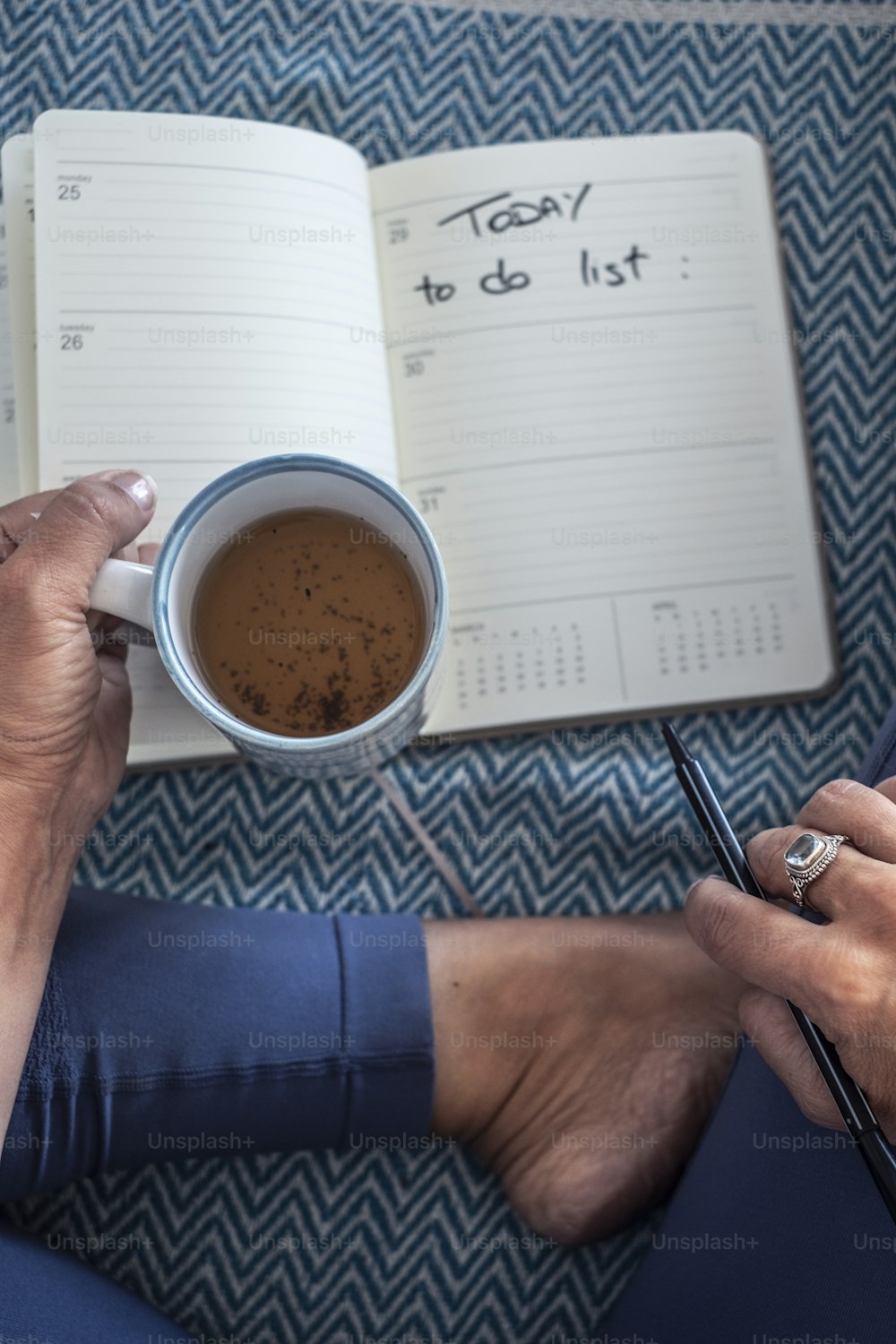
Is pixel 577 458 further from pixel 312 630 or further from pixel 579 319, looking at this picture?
pixel 312 630

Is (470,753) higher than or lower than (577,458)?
lower

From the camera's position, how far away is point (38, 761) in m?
0.52

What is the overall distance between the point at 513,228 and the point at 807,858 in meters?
0.46

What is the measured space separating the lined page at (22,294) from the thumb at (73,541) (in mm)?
170

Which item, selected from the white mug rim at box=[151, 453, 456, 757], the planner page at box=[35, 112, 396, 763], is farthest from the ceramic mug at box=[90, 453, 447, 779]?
the planner page at box=[35, 112, 396, 763]

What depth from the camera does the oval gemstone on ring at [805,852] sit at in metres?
0.45

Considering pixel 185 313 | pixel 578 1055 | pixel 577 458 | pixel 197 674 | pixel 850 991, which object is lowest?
pixel 578 1055

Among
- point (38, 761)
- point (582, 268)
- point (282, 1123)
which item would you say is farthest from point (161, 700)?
point (582, 268)

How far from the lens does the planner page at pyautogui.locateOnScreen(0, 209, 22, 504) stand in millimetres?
655

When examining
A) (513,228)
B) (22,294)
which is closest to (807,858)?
(513,228)

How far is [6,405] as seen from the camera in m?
0.66

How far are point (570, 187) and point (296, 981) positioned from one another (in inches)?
21.6

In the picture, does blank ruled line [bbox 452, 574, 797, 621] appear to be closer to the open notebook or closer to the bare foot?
the open notebook

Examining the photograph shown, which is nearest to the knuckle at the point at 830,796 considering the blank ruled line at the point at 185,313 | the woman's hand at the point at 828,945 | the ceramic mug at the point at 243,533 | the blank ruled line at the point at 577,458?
the woman's hand at the point at 828,945
